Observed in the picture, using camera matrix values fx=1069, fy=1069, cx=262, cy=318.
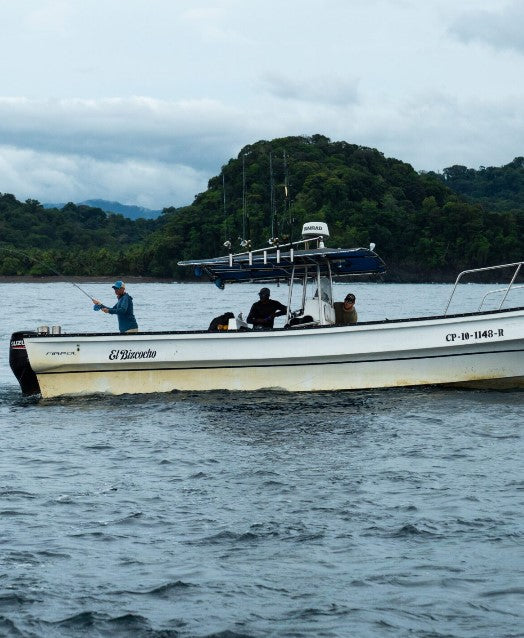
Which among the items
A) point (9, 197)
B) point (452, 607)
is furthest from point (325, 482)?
point (9, 197)

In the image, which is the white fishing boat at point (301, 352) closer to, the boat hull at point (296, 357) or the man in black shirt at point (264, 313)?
the boat hull at point (296, 357)

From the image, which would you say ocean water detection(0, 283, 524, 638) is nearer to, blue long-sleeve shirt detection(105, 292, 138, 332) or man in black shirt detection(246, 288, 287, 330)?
man in black shirt detection(246, 288, 287, 330)

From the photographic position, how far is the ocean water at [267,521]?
26.8ft

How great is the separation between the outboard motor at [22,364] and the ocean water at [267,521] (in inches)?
84.0

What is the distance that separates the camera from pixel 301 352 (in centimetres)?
1869

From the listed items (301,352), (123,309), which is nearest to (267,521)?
(301,352)

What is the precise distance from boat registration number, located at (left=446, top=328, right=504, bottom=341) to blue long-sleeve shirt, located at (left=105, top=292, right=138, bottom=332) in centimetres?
593

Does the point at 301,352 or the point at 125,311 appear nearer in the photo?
the point at 301,352

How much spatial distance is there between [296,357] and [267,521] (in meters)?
8.25

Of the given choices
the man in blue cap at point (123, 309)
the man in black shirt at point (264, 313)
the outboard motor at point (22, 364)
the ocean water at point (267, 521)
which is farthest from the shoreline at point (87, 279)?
the ocean water at point (267, 521)

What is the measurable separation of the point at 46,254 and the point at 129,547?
144 meters

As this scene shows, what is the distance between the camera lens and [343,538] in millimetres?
10039

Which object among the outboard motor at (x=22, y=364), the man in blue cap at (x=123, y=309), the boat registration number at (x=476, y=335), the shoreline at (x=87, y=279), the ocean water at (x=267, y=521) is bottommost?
the ocean water at (x=267, y=521)

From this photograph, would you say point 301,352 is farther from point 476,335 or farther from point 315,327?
point 476,335
